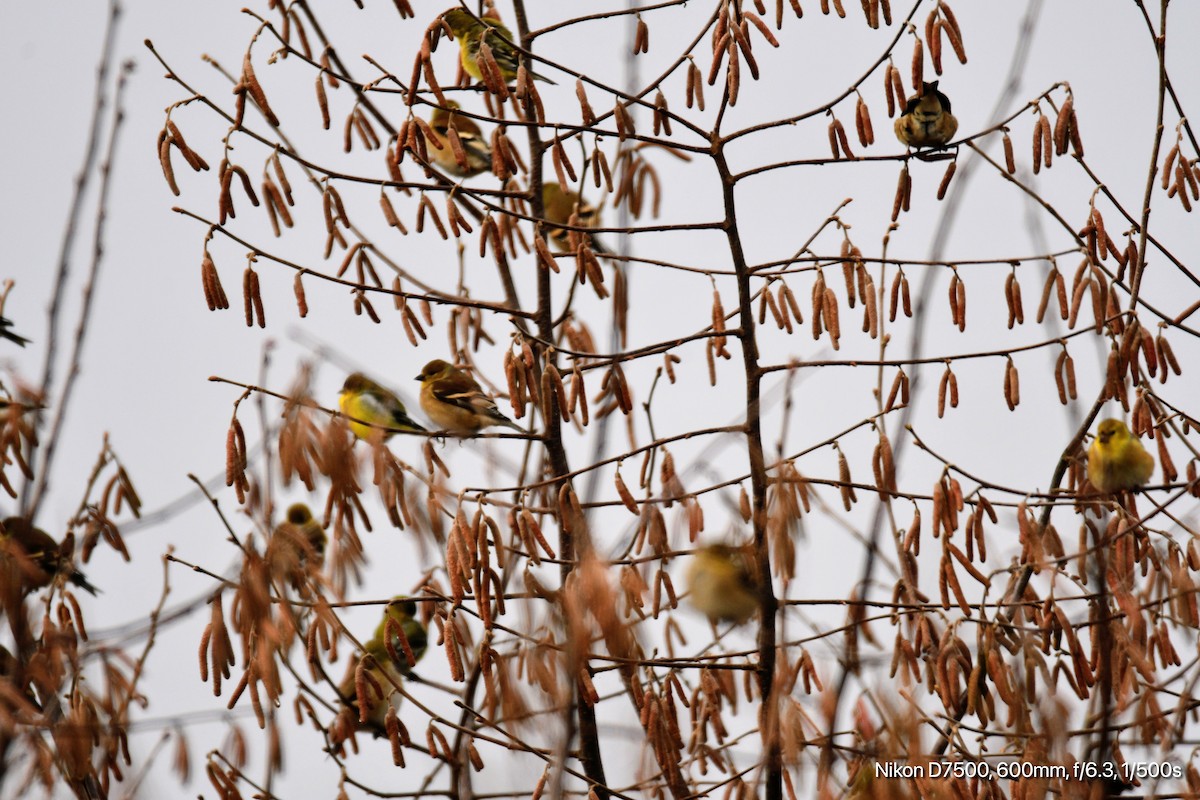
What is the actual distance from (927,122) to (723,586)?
129 centimetres

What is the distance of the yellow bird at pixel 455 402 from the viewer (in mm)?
4562

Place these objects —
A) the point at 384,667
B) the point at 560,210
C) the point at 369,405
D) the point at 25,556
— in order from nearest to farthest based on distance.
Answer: the point at 25,556, the point at 384,667, the point at 369,405, the point at 560,210

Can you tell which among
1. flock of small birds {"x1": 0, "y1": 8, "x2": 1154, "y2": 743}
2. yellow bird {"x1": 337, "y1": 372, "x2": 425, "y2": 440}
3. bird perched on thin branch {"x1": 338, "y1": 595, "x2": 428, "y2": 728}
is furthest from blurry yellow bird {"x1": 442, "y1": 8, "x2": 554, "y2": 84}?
bird perched on thin branch {"x1": 338, "y1": 595, "x2": 428, "y2": 728}

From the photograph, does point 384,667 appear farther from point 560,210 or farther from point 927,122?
point 927,122

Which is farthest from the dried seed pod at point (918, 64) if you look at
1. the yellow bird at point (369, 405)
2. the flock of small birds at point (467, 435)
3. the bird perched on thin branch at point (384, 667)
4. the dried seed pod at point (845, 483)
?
the yellow bird at point (369, 405)

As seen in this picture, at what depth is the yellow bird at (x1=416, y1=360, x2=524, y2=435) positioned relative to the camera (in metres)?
4.56

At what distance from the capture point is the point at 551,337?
144 inches

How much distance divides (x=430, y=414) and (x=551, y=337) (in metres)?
1.36

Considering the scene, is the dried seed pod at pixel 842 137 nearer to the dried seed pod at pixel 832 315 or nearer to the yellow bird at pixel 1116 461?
the dried seed pod at pixel 832 315

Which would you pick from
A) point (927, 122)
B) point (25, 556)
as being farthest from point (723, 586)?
point (25, 556)

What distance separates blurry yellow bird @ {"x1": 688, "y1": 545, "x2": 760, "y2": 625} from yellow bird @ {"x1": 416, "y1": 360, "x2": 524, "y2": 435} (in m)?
1.27

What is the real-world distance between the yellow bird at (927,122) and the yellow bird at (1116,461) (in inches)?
33.2

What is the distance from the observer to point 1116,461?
326cm

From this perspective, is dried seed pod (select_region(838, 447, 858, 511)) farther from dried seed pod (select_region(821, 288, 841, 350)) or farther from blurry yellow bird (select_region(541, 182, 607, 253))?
blurry yellow bird (select_region(541, 182, 607, 253))
